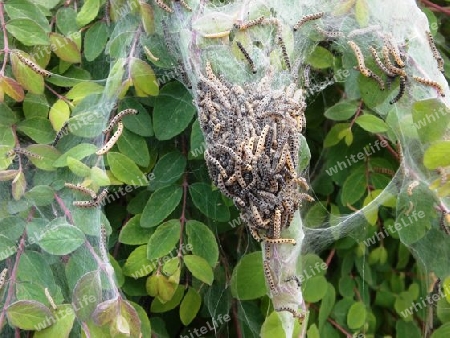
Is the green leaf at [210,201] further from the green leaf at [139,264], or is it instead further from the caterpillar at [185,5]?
the caterpillar at [185,5]

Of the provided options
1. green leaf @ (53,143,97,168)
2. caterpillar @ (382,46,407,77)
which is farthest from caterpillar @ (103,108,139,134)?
caterpillar @ (382,46,407,77)

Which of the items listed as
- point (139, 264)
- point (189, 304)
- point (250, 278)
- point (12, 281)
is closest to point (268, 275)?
point (250, 278)

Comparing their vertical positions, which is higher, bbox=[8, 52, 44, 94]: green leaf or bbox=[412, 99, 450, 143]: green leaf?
bbox=[8, 52, 44, 94]: green leaf

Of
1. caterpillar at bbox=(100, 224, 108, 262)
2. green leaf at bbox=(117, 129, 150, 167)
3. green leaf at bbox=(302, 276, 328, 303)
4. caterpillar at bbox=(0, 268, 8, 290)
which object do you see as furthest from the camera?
green leaf at bbox=(302, 276, 328, 303)

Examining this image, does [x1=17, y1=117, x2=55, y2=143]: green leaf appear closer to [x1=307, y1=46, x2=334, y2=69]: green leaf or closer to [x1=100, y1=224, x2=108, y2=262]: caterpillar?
[x1=100, y1=224, x2=108, y2=262]: caterpillar

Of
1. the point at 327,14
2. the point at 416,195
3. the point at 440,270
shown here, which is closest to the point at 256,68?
the point at 327,14

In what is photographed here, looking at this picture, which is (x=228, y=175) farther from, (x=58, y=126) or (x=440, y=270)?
(x=440, y=270)
